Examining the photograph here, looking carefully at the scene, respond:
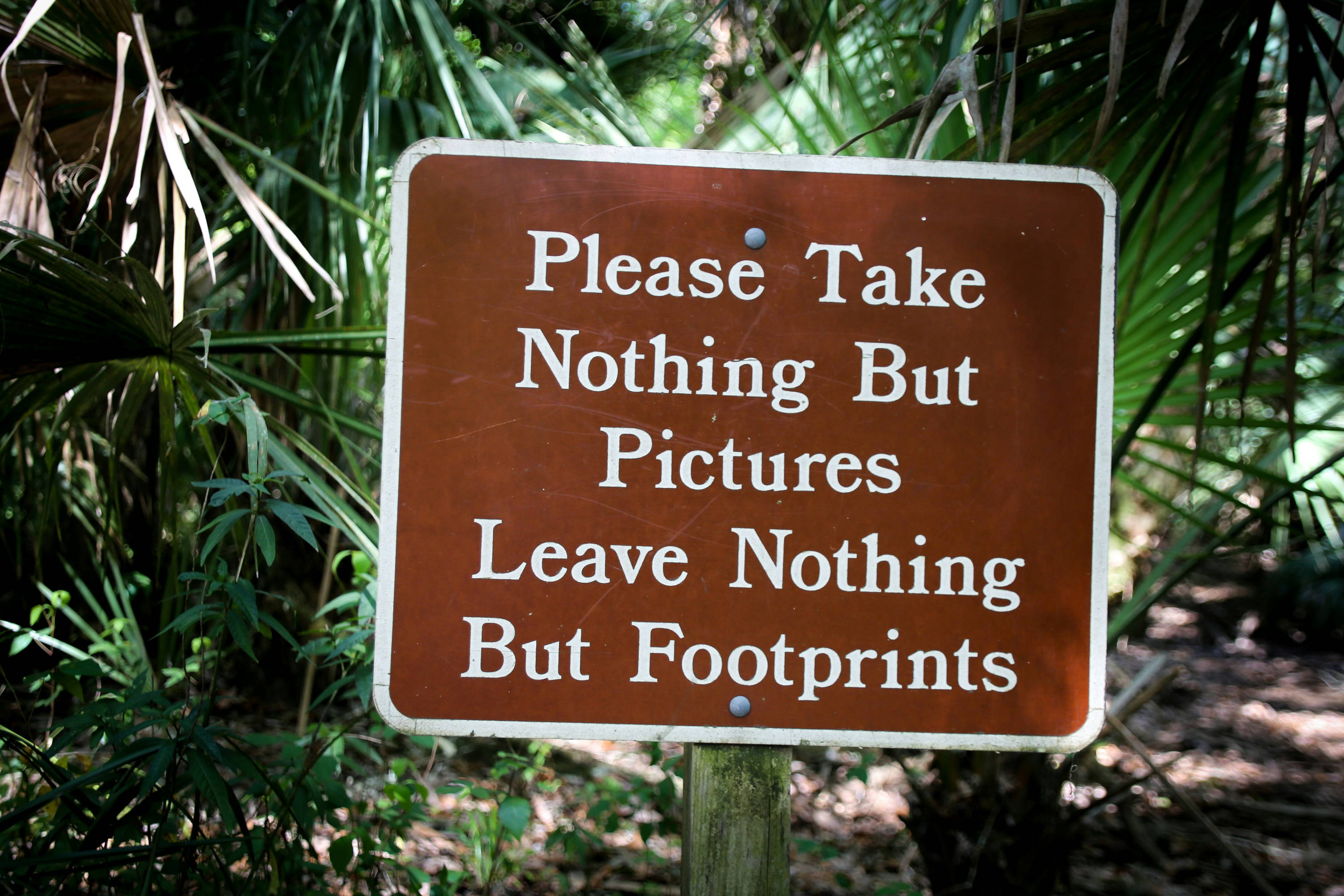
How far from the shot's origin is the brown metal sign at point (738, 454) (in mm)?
1116

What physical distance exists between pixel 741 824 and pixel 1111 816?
2.97 metres

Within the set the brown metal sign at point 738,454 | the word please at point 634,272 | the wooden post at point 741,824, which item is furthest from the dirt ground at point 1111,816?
the word please at point 634,272

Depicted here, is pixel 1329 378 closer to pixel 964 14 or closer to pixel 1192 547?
pixel 964 14

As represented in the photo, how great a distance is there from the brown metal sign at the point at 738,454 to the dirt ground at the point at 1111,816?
92cm

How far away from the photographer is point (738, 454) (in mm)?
1135

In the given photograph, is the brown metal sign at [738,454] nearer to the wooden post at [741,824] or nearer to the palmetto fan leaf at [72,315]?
the wooden post at [741,824]

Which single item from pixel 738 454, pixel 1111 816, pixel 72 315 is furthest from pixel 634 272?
pixel 1111 816

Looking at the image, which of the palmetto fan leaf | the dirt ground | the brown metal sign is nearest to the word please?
the brown metal sign

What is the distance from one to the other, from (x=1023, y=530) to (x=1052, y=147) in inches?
47.6

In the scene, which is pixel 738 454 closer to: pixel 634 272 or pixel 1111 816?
pixel 634 272

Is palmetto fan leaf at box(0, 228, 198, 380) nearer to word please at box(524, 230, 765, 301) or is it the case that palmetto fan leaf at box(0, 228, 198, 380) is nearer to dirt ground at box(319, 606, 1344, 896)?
word please at box(524, 230, 765, 301)

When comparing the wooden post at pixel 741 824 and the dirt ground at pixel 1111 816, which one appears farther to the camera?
the dirt ground at pixel 1111 816

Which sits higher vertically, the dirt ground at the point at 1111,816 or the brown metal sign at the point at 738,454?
the brown metal sign at the point at 738,454

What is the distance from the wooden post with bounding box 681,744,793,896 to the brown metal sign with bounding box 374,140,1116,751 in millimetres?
92
